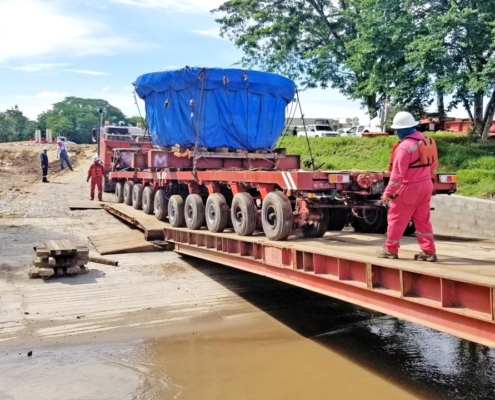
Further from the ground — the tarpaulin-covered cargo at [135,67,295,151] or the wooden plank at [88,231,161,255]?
the tarpaulin-covered cargo at [135,67,295,151]

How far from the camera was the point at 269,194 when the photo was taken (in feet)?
23.9

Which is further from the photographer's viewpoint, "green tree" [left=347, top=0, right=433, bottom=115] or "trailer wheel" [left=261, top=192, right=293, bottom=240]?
"green tree" [left=347, top=0, right=433, bottom=115]

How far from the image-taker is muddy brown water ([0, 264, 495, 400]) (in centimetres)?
557

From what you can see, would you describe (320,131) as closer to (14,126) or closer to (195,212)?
(195,212)

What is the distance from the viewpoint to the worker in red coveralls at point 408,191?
5.34m

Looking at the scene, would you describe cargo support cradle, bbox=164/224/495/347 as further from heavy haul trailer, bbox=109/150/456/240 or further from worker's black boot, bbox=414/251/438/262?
heavy haul trailer, bbox=109/150/456/240

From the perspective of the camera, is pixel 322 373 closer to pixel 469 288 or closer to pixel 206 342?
pixel 206 342

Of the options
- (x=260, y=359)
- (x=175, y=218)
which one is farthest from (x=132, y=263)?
(x=260, y=359)

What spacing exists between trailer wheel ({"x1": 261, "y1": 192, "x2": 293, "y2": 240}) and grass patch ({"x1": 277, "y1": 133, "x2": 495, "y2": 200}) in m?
5.57

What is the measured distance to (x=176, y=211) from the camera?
10.3 meters

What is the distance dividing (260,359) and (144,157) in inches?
295

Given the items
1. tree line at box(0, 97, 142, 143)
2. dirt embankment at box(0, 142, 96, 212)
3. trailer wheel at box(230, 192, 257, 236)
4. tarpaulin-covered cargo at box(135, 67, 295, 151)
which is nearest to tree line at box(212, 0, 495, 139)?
tarpaulin-covered cargo at box(135, 67, 295, 151)

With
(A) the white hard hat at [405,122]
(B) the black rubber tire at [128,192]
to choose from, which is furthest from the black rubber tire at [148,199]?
(A) the white hard hat at [405,122]

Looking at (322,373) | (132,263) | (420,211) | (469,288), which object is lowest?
(322,373)
